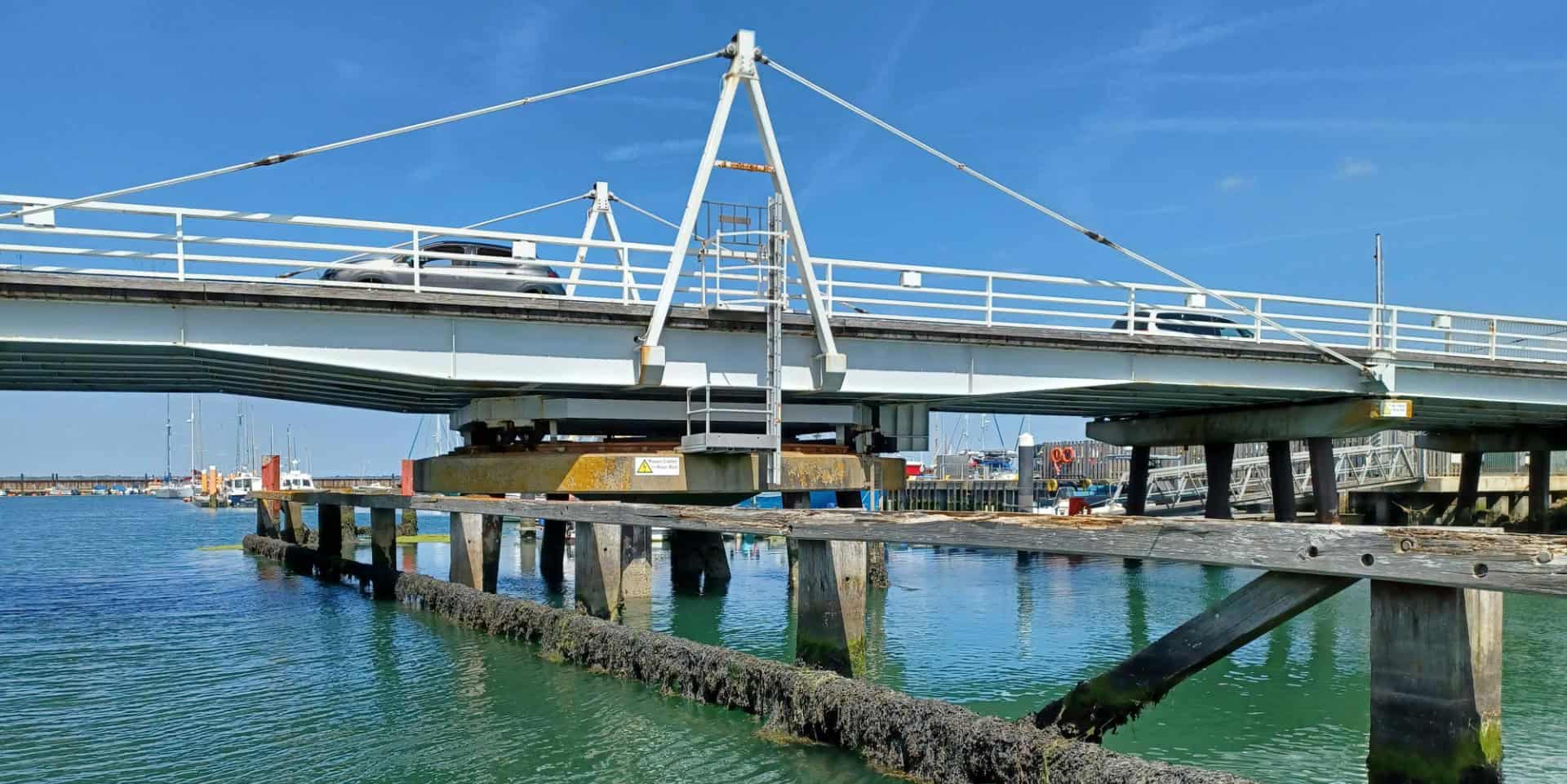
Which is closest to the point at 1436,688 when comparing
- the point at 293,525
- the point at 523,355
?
the point at 523,355

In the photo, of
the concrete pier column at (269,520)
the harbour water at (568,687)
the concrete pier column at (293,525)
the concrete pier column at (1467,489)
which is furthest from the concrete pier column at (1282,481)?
the concrete pier column at (269,520)

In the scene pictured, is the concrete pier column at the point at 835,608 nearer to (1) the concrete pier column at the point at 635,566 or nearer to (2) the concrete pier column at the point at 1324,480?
(1) the concrete pier column at the point at 635,566

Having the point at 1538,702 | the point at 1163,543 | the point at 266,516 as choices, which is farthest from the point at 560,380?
the point at 266,516

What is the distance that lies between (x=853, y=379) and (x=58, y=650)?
14967 millimetres

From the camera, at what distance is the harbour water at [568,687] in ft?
36.7

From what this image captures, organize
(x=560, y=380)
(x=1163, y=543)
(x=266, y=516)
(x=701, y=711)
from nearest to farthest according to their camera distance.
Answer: (x=1163, y=543) → (x=701, y=711) → (x=560, y=380) → (x=266, y=516)

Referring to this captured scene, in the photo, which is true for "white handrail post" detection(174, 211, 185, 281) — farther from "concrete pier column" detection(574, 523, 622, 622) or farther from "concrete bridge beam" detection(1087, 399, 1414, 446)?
"concrete bridge beam" detection(1087, 399, 1414, 446)

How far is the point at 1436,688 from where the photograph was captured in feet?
21.3

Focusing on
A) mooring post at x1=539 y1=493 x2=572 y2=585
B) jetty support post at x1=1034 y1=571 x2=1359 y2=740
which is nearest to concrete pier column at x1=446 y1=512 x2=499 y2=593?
mooring post at x1=539 y1=493 x2=572 y2=585

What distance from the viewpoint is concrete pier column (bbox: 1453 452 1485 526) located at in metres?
40.5

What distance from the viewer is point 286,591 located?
2888 cm

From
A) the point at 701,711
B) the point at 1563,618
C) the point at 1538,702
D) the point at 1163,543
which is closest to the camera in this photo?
the point at 1163,543

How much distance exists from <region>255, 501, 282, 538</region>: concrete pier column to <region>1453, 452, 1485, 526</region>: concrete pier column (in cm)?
4674

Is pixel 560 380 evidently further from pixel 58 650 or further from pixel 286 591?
pixel 286 591
